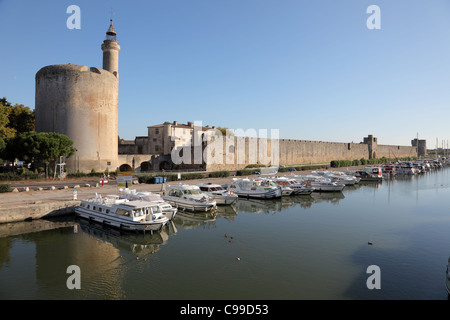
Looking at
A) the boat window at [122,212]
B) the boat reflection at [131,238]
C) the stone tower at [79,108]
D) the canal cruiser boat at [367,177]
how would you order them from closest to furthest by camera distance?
the boat reflection at [131,238] → the boat window at [122,212] → the stone tower at [79,108] → the canal cruiser boat at [367,177]

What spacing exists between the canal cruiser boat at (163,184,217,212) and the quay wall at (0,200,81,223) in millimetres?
5665

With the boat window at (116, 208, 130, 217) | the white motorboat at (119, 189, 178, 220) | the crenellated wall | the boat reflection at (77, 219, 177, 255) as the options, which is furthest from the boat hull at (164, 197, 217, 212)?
the crenellated wall

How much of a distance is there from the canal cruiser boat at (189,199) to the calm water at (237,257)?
819 mm

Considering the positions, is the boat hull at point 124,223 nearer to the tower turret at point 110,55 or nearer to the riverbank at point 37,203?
the riverbank at point 37,203

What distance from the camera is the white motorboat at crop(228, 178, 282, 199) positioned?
78.2 ft

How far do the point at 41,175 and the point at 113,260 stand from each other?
21871mm

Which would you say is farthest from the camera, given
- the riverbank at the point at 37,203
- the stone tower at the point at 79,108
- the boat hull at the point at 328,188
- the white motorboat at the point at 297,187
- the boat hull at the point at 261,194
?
the stone tower at the point at 79,108

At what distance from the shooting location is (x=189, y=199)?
1884 cm

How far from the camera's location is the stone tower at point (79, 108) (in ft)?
111

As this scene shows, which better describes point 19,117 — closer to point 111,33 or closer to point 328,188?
point 111,33

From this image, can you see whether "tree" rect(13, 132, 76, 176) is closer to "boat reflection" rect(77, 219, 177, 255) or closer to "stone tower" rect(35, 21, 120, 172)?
"stone tower" rect(35, 21, 120, 172)

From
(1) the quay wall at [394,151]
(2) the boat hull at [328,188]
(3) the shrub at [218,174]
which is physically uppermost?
(1) the quay wall at [394,151]

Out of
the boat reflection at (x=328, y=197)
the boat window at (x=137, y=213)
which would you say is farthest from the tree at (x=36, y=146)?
the boat reflection at (x=328, y=197)
